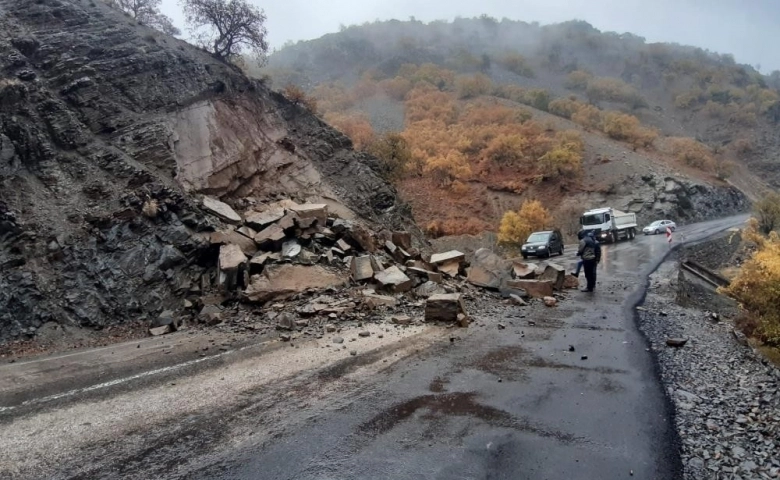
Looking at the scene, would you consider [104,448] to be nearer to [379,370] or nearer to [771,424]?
[379,370]

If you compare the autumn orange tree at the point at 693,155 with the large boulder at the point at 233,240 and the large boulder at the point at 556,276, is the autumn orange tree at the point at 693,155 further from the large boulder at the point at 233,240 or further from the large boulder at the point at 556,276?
the large boulder at the point at 233,240

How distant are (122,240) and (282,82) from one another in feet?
283

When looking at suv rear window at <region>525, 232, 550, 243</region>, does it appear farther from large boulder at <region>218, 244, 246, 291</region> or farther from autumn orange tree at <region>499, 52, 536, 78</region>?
autumn orange tree at <region>499, 52, 536, 78</region>

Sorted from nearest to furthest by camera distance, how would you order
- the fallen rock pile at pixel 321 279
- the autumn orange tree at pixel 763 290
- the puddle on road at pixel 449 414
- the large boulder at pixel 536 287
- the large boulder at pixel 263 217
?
1. the puddle on road at pixel 449 414
2. the autumn orange tree at pixel 763 290
3. the fallen rock pile at pixel 321 279
4. the large boulder at pixel 536 287
5. the large boulder at pixel 263 217

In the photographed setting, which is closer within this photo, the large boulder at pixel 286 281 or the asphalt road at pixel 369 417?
the asphalt road at pixel 369 417

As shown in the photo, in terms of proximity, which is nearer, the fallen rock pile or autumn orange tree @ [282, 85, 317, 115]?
the fallen rock pile

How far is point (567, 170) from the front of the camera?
166 ft

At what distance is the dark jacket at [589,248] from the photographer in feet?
44.9

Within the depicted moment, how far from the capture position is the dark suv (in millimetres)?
26156

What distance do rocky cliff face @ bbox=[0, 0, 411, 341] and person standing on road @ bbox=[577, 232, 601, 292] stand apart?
878 centimetres

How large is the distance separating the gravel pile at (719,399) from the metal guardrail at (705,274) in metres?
9.59

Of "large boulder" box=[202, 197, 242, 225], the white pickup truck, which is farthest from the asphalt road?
the white pickup truck

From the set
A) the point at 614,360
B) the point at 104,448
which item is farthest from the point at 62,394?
the point at 614,360

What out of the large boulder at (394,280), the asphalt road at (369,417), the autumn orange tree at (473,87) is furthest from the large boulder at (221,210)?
the autumn orange tree at (473,87)
